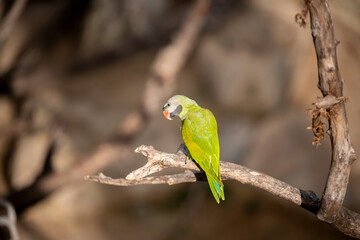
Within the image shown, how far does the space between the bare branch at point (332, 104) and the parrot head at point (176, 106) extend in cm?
59

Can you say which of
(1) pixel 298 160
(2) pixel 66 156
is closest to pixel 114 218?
(2) pixel 66 156

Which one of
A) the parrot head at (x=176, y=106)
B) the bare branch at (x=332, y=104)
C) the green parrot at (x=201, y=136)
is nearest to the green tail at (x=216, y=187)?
the green parrot at (x=201, y=136)

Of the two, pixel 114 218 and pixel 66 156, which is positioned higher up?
pixel 66 156

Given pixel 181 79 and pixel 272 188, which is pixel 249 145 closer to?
pixel 181 79

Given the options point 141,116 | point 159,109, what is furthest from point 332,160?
point 159,109

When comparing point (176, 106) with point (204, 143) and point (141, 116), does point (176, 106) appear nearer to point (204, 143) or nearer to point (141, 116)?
point (204, 143)

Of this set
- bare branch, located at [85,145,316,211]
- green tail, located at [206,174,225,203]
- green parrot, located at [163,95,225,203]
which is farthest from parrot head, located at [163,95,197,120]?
green tail, located at [206,174,225,203]

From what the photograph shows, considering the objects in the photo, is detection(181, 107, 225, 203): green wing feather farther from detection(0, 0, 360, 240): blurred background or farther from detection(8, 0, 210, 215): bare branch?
detection(0, 0, 360, 240): blurred background

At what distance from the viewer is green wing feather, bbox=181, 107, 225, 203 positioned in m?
1.89

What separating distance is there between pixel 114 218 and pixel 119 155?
5.78 feet

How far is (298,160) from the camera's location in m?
5.56

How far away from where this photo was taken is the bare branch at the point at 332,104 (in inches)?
66.5

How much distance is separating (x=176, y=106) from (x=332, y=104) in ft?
2.21

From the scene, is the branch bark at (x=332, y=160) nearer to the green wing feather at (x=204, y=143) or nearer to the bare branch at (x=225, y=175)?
the bare branch at (x=225, y=175)
